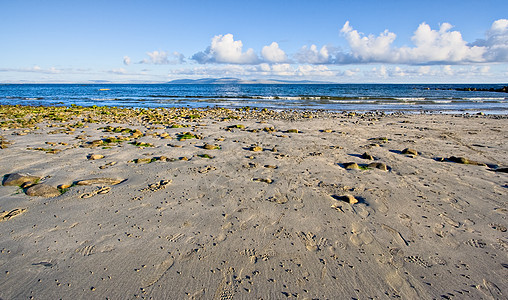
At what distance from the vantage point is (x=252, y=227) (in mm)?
4117

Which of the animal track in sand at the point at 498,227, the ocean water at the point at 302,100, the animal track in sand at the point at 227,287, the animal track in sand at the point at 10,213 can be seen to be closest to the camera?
the animal track in sand at the point at 227,287

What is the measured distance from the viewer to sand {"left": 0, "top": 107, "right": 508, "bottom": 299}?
3012 millimetres

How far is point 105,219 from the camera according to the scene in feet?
14.0

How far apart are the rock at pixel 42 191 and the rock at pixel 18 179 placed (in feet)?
1.39

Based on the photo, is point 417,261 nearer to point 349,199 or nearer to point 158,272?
point 349,199

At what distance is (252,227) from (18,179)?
469 cm

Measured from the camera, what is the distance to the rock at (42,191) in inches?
197

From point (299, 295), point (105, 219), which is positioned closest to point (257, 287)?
point (299, 295)

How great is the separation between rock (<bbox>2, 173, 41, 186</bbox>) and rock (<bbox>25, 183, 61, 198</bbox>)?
42 centimetres

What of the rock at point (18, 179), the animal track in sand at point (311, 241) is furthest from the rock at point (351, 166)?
the rock at point (18, 179)

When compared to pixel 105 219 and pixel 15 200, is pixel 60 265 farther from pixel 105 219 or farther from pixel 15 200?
pixel 15 200

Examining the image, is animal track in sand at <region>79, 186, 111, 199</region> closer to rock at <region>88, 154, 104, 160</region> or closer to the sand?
the sand

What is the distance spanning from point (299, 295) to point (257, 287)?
43 centimetres

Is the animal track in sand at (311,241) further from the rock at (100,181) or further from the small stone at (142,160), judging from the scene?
the small stone at (142,160)
